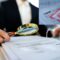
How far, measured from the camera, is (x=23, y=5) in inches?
34.8

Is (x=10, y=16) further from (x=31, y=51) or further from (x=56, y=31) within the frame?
(x=31, y=51)

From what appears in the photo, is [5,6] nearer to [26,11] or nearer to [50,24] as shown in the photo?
[26,11]

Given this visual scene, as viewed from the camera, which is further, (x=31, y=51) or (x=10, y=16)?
(x=10, y=16)

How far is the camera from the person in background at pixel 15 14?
0.86 metres

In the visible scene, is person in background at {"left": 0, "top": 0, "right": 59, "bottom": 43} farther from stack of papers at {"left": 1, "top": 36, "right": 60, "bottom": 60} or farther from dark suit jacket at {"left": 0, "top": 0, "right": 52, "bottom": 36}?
stack of papers at {"left": 1, "top": 36, "right": 60, "bottom": 60}

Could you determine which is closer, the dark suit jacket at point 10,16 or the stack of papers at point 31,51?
the stack of papers at point 31,51

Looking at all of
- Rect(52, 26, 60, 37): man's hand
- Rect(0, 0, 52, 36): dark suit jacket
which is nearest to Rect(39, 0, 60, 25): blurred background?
Rect(52, 26, 60, 37): man's hand

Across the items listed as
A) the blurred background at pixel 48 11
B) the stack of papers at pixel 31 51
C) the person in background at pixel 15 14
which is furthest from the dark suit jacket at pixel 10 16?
the stack of papers at pixel 31 51

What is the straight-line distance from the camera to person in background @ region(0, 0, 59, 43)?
86 cm

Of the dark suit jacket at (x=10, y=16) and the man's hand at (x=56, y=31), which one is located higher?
the dark suit jacket at (x=10, y=16)

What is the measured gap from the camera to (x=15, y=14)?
88 centimetres

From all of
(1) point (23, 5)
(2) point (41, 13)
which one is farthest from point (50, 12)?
(1) point (23, 5)

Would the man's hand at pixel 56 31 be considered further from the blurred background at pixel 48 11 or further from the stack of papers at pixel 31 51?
the stack of papers at pixel 31 51

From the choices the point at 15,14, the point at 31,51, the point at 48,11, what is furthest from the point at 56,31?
the point at 31,51
